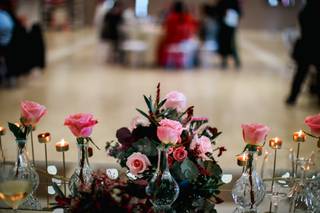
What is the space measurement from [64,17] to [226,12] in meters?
8.60

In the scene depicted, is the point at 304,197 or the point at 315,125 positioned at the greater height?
the point at 315,125

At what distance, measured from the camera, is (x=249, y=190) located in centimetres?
180

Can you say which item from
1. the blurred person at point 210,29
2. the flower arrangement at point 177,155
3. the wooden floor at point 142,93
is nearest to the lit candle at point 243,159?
the flower arrangement at point 177,155

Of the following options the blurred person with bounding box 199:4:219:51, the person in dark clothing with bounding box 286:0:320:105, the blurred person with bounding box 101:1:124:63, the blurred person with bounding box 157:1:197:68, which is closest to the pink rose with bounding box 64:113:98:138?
the person in dark clothing with bounding box 286:0:320:105

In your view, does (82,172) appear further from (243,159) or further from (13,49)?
(13,49)

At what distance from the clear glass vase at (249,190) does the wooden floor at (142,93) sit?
1.95 meters

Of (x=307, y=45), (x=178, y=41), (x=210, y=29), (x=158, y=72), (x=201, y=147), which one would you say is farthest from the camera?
(x=210, y=29)

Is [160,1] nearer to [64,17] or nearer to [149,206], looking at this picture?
[64,17]

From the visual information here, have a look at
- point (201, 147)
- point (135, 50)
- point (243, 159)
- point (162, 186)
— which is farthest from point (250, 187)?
point (135, 50)

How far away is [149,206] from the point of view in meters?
1.68

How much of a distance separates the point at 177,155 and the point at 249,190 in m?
0.33

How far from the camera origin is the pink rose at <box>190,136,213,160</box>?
1.75 metres

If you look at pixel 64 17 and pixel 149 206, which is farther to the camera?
pixel 64 17

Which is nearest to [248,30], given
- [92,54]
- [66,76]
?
[92,54]
